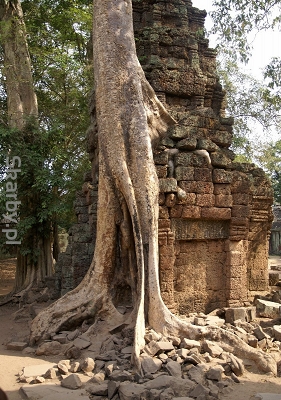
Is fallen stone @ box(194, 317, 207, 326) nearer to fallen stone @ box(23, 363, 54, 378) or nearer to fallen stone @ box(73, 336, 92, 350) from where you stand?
fallen stone @ box(73, 336, 92, 350)

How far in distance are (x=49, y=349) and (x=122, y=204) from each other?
1.85 metres

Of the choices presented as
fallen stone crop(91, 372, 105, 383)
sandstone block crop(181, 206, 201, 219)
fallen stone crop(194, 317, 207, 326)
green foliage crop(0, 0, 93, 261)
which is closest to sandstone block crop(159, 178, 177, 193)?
sandstone block crop(181, 206, 201, 219)

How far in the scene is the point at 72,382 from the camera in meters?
3.77

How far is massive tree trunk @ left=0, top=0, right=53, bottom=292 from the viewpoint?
8.73 m

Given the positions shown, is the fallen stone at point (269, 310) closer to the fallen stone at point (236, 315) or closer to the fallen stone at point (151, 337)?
the fallen stone at point (236, 315)

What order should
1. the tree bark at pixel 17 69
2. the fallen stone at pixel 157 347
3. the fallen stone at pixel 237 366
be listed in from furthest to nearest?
1. the tree bark at pixel 17 69
2. the fallen stone at pixel 157 347
3. the fallen stone at pixel 237 366

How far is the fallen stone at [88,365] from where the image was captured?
4137 mm

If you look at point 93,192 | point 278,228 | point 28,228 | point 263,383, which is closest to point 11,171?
point 28,228

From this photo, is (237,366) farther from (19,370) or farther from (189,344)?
(19,370)

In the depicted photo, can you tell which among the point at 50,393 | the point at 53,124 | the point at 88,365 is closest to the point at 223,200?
the point at 88,365

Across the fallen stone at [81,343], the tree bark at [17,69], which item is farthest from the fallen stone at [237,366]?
the tree bark at [17,69]

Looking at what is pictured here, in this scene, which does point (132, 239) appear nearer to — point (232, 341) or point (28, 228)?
point (232, 341)

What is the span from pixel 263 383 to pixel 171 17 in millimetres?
5777

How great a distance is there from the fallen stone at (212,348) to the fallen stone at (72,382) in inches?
52.9
